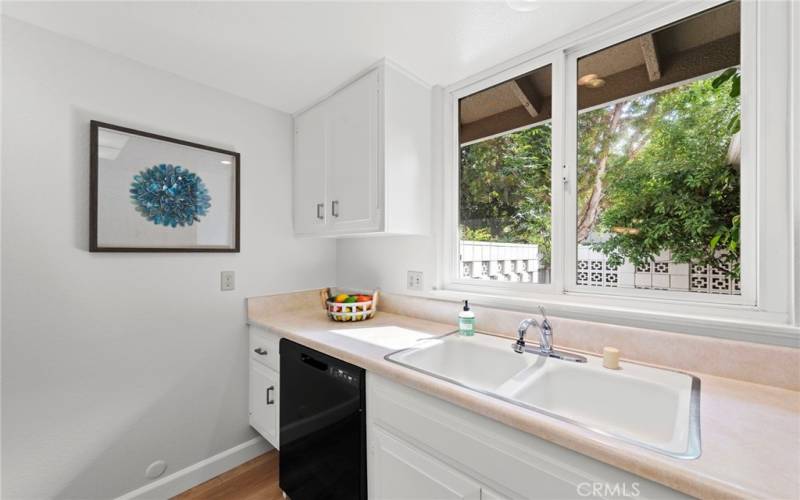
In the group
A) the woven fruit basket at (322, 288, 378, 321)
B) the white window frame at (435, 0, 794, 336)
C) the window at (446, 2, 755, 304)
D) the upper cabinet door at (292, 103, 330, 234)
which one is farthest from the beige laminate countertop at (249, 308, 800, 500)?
the upper cabinet door at (292, 103, 330, 234)

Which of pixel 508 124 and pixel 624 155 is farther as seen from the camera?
pixel 508 124

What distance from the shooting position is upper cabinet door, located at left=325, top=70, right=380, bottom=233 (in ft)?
5.29

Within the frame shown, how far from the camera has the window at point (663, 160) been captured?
44.3 inches

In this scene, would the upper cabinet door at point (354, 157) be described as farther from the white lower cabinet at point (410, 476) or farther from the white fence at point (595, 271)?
the white lower cabinet at point (410, 476)

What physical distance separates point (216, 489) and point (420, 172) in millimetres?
2021

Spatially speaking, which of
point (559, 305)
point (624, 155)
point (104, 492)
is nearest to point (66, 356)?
point (104, 492)

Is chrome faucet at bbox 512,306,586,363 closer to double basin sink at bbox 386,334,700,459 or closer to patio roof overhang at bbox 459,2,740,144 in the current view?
double basin sink at bbox 386,334,700,459

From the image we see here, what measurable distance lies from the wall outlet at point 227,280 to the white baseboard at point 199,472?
0.93 meters

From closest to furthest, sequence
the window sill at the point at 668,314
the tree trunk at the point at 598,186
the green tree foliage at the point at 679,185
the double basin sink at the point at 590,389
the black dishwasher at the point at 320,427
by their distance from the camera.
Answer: the double basin sink at the point at 590,389 → the window sill at the point at 668,314 → the green tree foliage at the point at 679,185 → the black dishwasher at the point at 320,427 → the tree trunk at the point at 598,186

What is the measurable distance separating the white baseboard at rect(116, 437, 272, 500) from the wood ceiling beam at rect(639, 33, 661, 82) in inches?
108

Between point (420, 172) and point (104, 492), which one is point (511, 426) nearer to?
point (420, 172)

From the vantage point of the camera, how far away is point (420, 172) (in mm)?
1793

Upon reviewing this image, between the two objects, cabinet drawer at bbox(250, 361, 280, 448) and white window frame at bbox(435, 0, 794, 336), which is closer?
white window frame at bbox(435, 0, 794, 336)

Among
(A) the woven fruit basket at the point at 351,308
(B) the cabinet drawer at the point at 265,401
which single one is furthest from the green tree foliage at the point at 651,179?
(B) the cabinet drawer at the point at 265,401
